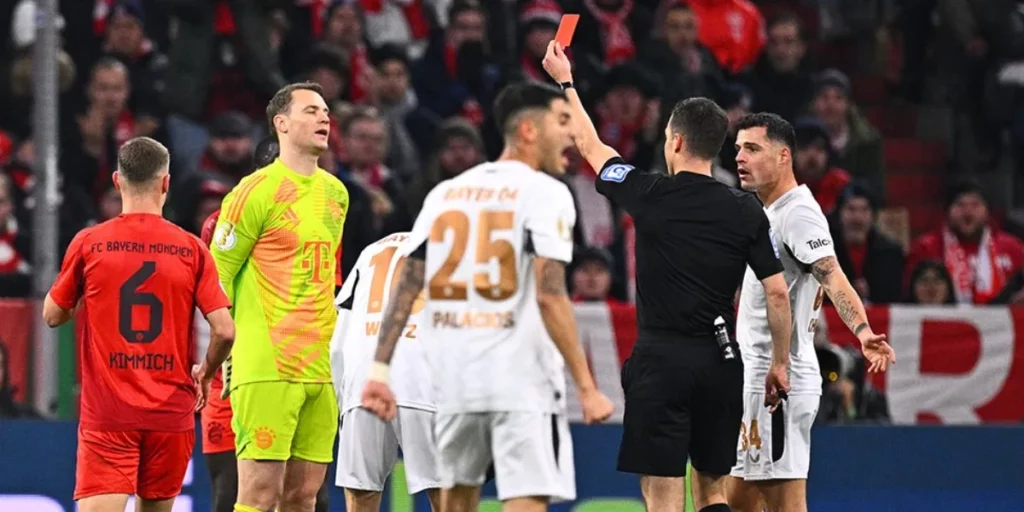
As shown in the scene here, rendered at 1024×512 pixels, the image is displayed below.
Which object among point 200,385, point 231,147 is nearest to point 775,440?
point 200,385

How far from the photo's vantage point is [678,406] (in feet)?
28.0

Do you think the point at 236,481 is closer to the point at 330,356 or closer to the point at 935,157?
the point at 330,356

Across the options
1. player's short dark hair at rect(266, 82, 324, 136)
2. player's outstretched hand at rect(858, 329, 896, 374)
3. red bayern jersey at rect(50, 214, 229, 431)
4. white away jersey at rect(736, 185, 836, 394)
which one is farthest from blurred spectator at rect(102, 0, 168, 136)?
player's outstretched hand at rect(858, 329, 896, 374)

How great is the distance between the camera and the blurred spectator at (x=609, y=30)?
54.3 ft

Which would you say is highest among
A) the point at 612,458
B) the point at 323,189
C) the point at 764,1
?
the point at 764,1

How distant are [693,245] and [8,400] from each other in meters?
5.06

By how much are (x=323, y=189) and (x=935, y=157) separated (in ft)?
33.3

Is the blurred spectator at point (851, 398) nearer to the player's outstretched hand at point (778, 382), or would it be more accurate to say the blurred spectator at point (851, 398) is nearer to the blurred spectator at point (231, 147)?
the player's outstretched hand at point (778, 382)

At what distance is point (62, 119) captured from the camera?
14883 mm

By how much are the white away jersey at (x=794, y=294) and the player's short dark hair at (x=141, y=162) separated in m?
2.91

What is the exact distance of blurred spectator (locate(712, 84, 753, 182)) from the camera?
50.3 ft

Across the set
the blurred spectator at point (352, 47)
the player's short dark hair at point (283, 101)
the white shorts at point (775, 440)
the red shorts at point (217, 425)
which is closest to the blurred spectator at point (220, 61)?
the blurred spectator at point (352, 47)

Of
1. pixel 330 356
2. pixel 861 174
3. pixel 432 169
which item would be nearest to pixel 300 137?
pixel 330 356

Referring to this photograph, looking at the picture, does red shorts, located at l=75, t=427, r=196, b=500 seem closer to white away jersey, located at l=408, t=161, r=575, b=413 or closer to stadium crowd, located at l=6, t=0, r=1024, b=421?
white away jersey, located at l=408, t=161, r=575, b=413
